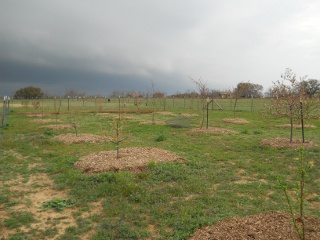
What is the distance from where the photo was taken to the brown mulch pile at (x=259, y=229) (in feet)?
12.1

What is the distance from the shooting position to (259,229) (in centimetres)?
392

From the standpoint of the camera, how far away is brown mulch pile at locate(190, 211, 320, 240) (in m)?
3.70

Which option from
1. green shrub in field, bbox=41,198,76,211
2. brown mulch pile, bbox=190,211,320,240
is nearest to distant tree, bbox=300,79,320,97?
brown mulch pile, bbox=190,211,320,240

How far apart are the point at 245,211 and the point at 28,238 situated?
11.9 ft

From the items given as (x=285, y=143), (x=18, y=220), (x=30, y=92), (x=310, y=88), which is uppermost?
(x=30, y=92)

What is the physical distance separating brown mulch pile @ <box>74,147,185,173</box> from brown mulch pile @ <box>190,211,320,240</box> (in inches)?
129

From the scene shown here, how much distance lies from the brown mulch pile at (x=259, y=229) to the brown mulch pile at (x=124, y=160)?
3.28 m

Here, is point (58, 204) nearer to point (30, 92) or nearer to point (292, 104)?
point (292, 104)

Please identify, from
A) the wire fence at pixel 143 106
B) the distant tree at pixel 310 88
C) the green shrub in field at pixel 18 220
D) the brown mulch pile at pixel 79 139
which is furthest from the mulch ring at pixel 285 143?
the wire fence at pixel 143 106

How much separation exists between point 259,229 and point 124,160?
449 centimetres

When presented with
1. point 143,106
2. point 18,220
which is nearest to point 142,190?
point 18,220

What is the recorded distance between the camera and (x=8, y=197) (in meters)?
5.80

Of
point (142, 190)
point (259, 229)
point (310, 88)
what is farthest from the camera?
point (310, 88)

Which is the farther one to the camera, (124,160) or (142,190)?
(124,160)
